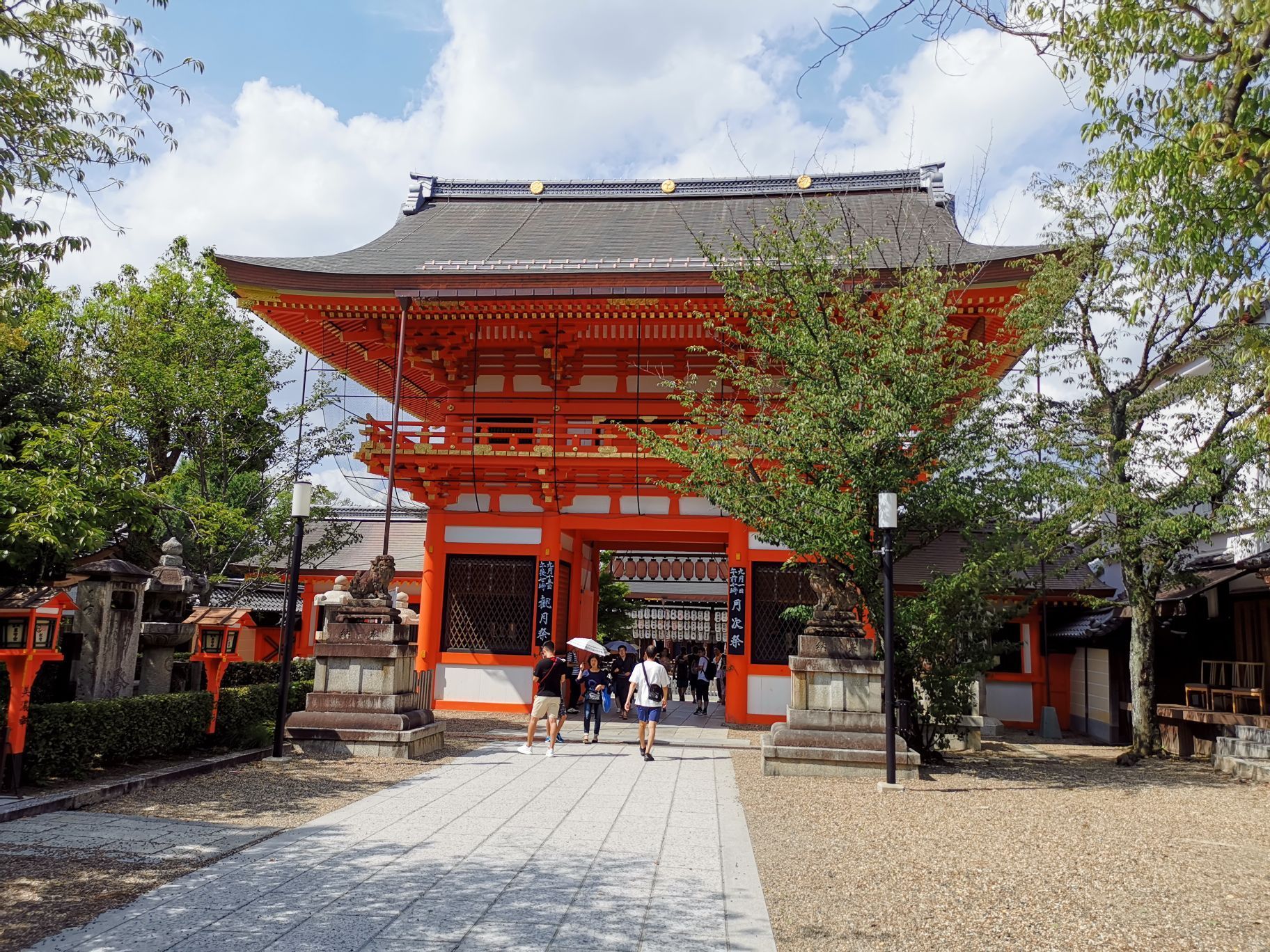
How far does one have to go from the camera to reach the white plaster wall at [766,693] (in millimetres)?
17031

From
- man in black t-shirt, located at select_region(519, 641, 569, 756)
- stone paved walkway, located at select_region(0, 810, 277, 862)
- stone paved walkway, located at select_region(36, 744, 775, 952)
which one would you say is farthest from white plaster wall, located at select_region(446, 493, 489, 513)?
stone paved walkway, located at select_region(0, 810, 277, 862)

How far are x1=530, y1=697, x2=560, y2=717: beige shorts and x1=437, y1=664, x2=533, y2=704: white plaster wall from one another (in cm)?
529

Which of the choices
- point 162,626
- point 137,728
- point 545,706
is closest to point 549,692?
point 545,706

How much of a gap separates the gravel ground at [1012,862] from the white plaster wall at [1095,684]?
6.89 meters

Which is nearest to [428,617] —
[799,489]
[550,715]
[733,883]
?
[550,715]

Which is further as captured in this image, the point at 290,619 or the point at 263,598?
the point at 263,598

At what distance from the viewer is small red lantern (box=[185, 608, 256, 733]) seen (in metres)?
11.2

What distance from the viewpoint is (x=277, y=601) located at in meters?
27.7

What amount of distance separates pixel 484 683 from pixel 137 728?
8271mm

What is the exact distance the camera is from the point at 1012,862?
6738 millimetres

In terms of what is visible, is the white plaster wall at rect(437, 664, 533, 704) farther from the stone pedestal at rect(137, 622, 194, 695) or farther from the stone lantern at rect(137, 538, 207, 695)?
the stone pedestal at rect(137, 622, 194, 695)

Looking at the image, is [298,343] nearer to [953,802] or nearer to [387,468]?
[387,468]

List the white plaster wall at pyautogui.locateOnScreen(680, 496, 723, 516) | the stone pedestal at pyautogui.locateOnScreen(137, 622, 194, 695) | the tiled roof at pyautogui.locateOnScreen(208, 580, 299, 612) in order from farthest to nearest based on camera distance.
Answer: the tiled roof at pyautogui.locateOnScreen(208, 580, 299, 612), the white plaster wall at pyautogui.locateOnScreen(680, 496, 723, 516), the stone pedestal at pyautogui.locateOnScreen(137, 622, 194, 695)

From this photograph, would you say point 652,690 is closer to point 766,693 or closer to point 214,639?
point 766,693
